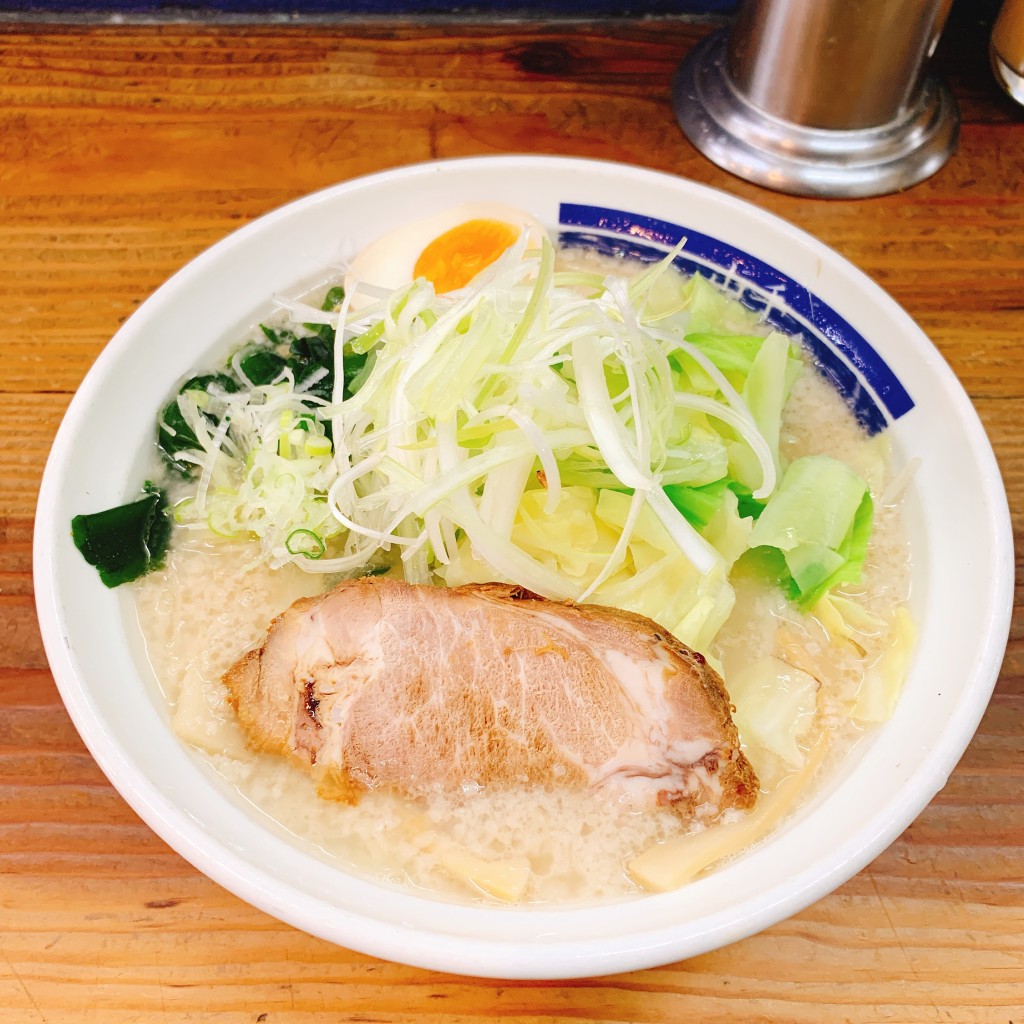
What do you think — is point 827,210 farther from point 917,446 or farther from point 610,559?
point 610,559

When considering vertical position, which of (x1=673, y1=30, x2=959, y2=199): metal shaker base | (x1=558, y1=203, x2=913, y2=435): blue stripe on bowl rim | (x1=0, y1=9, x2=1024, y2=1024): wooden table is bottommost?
(x1=0, y1=9, x2=1024, y2=1024): wooden table

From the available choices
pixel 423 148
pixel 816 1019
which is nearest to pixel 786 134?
pixel 423 148

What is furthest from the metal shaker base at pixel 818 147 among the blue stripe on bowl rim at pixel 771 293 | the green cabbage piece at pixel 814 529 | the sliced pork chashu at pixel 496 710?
the sliced pork chashu at pixel 496 710

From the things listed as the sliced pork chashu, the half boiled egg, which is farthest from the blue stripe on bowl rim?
the sliced pork chashu

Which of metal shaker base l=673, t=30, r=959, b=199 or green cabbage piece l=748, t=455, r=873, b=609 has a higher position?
metal shaker base l=673, t=30, r=959, b=199

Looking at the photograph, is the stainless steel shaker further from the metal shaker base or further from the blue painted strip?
the blue painted strip

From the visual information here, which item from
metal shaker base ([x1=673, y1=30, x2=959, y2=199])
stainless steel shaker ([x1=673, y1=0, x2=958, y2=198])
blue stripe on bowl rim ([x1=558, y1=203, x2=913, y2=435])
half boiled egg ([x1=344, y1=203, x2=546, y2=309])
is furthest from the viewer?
metal shaker base ([x1=673, y1=30, x2=959, y2=199])

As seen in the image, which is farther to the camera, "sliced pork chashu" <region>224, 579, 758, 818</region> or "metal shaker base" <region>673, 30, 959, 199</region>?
"metal shaker base" <region>673, 30, 959, 199</region>

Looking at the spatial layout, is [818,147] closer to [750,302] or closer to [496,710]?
[750,302]

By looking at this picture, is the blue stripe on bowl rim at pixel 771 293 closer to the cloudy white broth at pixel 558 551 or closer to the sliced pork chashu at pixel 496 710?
the cloudy white broth at pixel 558 551
